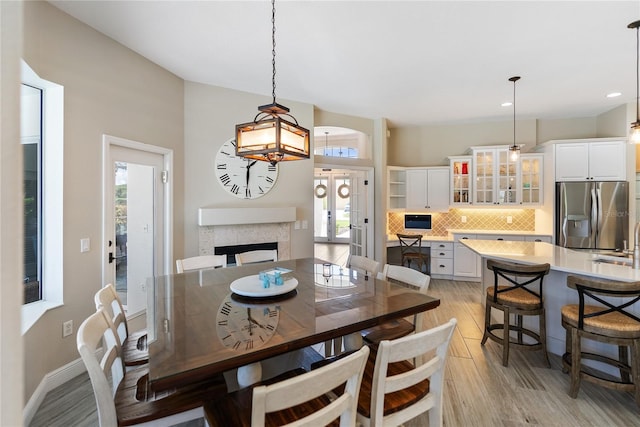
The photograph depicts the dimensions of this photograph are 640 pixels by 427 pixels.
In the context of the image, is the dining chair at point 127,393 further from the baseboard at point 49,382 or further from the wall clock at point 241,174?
the wall clock at point 241,174

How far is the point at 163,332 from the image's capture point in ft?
4.75

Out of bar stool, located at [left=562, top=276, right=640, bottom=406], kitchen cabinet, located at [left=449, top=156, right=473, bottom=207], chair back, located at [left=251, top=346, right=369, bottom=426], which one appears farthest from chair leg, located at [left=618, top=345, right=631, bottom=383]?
kitchen cabinet, located at [left=449, top=156, right=473, bottom=207]

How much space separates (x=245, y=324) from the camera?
60.2 inches

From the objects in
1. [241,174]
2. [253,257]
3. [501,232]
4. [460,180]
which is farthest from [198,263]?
[501,232]

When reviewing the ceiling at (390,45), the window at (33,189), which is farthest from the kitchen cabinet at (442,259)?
the window at (33,189)

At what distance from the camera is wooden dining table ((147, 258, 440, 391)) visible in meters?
1.20

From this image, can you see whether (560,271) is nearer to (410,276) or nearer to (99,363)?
(410,276)

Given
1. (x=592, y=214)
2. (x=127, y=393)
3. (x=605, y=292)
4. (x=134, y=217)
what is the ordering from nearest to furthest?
(x=127, y=393), (x=605, y=292), (x=134, y=217), (x=592, y=214)

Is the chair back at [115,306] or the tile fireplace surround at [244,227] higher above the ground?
the tile fireplace surround at [244,227]

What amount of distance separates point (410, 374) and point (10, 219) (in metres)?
1.40

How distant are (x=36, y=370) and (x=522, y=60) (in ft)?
17.4

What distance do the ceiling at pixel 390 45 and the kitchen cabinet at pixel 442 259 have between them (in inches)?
102

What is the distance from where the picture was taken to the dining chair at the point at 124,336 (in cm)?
181

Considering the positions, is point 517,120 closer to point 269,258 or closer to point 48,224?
point 269,258
